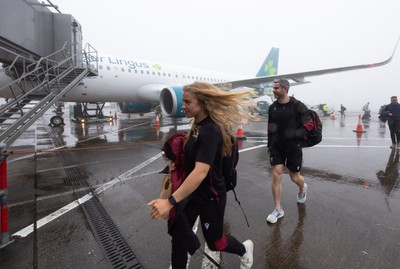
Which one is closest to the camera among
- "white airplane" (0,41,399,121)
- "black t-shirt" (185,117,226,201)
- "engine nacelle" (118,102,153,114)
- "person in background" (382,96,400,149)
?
"black t-shirt" (185,117,226,201)

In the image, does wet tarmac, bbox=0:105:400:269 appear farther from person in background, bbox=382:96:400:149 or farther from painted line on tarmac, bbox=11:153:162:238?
person in background, bbox=382:96:400:149

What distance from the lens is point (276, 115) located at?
3.17m

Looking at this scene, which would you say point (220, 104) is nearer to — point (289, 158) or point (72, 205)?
point (289, 158)

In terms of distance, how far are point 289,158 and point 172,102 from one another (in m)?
7.97

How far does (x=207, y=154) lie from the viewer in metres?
1.52

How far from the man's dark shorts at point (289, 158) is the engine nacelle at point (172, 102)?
7.35m

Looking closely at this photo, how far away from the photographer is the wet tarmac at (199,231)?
7.65ft

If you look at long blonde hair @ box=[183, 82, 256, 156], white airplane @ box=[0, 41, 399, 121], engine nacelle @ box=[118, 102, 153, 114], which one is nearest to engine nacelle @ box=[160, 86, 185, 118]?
white airplane @ box=[0, 41, 399, 121]

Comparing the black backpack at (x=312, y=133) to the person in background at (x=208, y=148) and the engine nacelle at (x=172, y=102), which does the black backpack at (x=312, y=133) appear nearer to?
the person in background at (x=208, y=148)

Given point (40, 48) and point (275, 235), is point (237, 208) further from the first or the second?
point (40, 48)

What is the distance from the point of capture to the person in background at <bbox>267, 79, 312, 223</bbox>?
302 centimetres

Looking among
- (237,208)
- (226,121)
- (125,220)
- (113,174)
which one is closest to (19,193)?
(113,174)

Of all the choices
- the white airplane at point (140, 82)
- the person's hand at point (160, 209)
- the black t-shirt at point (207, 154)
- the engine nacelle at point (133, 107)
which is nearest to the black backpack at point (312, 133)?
the black t-shirt at point (207, 154)

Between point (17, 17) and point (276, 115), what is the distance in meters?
6.60
